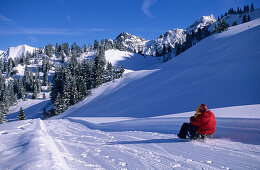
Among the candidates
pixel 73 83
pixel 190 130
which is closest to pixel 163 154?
pixel 190 130

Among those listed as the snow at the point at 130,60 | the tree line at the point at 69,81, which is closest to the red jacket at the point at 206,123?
the tree line at the point at 69,81

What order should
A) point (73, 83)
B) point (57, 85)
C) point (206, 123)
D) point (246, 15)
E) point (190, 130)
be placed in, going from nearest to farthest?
point (206, 123) → point (190, 130) → point (73, 83) → point (57, 85) → point (246, 15)

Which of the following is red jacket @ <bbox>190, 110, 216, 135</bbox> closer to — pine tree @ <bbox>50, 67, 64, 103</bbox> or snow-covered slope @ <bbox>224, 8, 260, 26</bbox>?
pine tree @ <bbox>50, 67, 64, 103</bbox>

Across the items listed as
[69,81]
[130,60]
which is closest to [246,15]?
[130,60]

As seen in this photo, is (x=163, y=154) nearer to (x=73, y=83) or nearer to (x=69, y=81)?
(x=73, y=83)

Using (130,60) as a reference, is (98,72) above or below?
below

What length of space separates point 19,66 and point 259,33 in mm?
149409

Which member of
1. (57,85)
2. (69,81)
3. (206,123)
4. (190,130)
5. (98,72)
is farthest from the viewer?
(98,72)

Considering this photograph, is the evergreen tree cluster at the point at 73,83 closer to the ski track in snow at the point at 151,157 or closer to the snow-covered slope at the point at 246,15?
the ski track in snow at the point at 151,157

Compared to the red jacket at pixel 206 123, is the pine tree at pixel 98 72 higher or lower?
higher

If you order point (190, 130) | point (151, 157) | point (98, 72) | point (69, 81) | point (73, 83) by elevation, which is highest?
point (98, 72)

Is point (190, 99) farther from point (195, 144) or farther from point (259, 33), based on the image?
point (259, 33)

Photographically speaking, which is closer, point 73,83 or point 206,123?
point 206,123

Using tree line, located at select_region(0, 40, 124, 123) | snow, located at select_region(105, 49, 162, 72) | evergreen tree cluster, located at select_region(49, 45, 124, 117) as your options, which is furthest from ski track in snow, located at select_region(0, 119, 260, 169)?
snow, located at select_region(105, 49, 162, 72)
